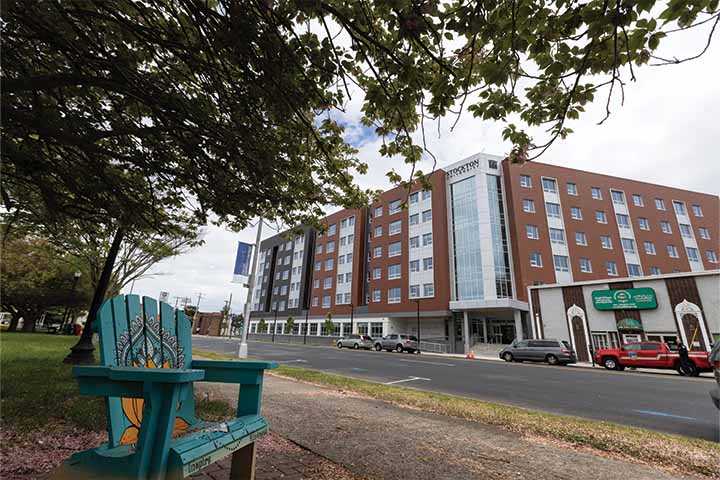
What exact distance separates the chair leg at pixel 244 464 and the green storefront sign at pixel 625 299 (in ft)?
102

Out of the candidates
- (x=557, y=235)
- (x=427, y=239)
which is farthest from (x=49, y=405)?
(x=557, y=235)

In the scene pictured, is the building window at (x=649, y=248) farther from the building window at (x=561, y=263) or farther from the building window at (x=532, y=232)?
the building window at (x=532, y=232)

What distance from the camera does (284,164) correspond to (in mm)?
5266

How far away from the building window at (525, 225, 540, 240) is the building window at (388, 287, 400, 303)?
51.5 ft

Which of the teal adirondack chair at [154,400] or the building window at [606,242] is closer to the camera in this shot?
the teal adirondack chair at [154,400]

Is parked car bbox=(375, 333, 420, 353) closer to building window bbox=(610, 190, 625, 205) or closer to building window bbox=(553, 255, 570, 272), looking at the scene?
building window bbox=(553, 255, 570, 272)

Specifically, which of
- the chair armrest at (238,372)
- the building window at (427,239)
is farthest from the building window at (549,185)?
the chair armrest at (238,372)

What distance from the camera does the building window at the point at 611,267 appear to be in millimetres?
36500

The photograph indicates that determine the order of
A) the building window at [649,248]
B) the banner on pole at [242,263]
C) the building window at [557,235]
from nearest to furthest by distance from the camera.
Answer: the banner on pole at [242,263], the building window at [557,235], the building window at [649,248]

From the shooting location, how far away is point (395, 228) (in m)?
44.4

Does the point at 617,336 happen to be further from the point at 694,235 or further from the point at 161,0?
the point at 161,0

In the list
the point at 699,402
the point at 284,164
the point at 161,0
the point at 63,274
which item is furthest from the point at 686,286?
the point at 63,274

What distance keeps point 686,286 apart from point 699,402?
19.8m

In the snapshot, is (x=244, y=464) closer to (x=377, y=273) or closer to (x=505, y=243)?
(x=505, y=243)
